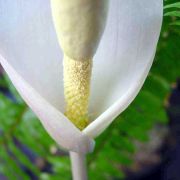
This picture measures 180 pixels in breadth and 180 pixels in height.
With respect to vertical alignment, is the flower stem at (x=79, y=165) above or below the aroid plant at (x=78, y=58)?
below

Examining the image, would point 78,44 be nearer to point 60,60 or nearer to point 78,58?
point 78,58

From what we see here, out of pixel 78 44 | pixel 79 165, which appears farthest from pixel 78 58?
pixel 79 165

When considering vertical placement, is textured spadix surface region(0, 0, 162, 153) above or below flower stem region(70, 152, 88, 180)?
above

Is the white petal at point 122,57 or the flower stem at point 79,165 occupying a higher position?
the white petal at point 122,57

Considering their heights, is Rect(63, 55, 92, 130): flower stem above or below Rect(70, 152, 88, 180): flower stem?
above
